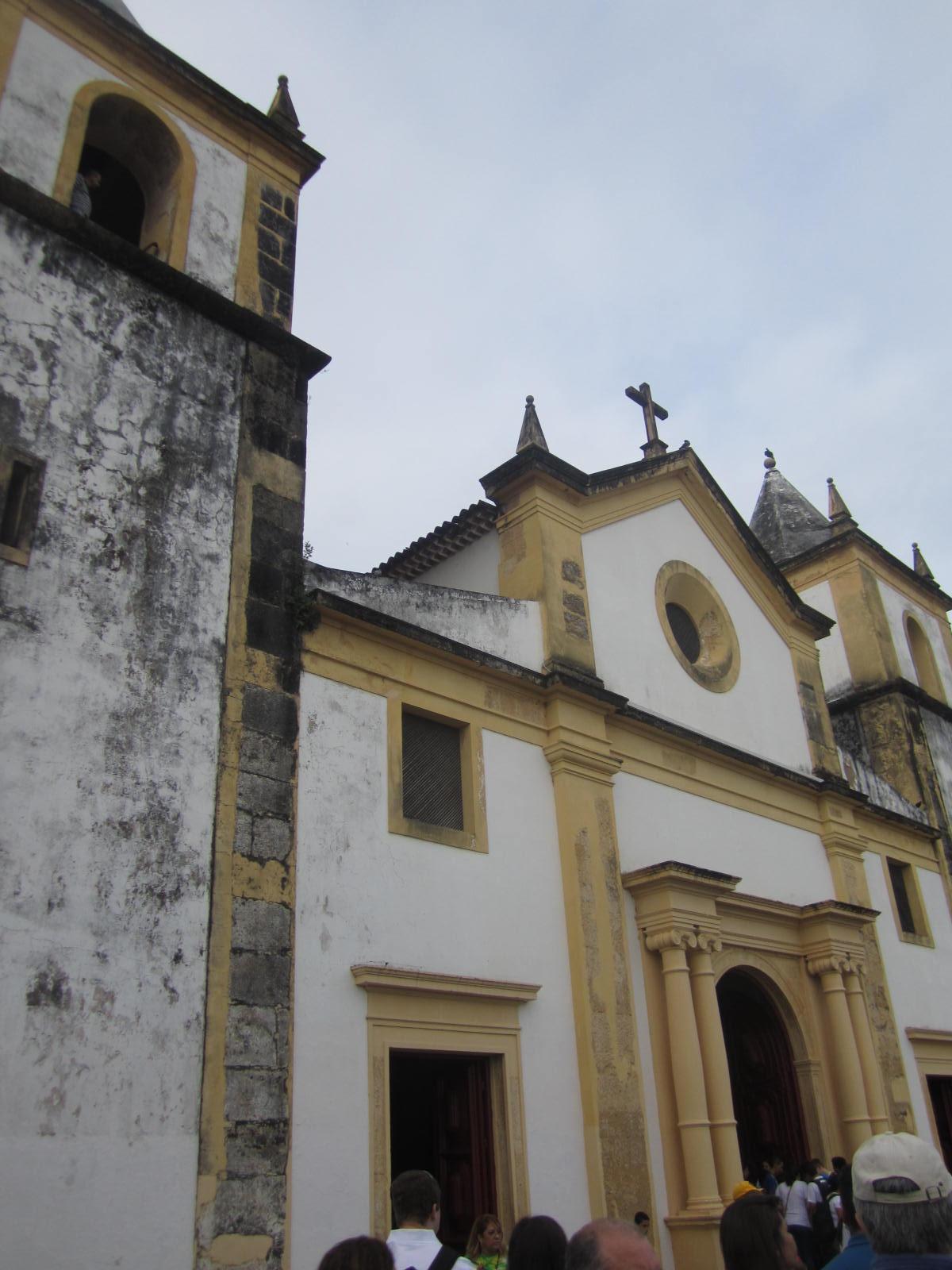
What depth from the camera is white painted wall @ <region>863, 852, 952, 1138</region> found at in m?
13.3

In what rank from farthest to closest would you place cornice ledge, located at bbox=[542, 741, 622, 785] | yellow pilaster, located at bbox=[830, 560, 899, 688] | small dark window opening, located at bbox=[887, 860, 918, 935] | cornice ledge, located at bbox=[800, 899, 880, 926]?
yellow pilaster, located at bbox=[830, 560, 899, 688] < small dark window opening, located at bbox=[887, 860, 918, 935] < cornice ledge, located at bbox=[800, 899, 880, 926] < cornice ledge, located at bbox=[542, 741, 622, 785]

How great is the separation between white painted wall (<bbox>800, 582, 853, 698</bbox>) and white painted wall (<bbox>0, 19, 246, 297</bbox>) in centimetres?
1113

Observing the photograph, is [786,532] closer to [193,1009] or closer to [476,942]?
[476,942]

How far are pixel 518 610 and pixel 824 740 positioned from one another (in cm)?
561

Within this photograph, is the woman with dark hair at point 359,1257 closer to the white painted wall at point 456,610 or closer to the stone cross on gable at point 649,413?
the white painted wall at point 456,610

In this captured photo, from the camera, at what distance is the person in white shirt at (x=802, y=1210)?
8703 mm

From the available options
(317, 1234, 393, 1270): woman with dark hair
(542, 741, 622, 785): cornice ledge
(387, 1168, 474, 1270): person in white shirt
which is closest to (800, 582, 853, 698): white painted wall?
(542, 741, 622, 785): cornice ledge

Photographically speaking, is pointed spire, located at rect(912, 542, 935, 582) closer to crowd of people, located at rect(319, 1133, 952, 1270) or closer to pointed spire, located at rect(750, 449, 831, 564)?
pointed spire, located at rect(750, 449, 831, 564)

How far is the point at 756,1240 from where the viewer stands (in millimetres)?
3096

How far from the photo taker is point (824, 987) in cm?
1239

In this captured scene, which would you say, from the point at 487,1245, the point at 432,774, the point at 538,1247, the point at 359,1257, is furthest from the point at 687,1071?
the point at 359,1257

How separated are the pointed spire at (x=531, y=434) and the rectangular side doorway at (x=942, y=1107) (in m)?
8.79

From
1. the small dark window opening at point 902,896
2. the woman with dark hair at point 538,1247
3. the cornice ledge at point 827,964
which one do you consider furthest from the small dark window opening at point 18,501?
the small dark window opening at point 902,896

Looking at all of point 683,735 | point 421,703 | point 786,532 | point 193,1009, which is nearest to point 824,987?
point 683,735
